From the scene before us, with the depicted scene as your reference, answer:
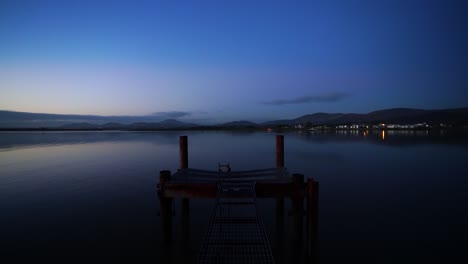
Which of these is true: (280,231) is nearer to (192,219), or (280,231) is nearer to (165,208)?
(192,219)

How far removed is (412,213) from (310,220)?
7012mm

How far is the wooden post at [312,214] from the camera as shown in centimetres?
735

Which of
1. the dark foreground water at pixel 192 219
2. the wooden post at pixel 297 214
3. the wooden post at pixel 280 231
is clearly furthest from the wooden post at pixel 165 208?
the wooden post at pixel 297 214

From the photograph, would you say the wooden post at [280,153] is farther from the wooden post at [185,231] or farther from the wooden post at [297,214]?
the wooden post at [185,231]

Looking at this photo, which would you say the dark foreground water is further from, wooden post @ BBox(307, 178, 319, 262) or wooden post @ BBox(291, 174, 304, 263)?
wooden post @ BBox(307, 178, 319, 262)

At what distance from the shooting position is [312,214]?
7414 millimetres

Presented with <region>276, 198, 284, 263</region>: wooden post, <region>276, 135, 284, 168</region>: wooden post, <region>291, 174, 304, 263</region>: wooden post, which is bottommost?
<region>276, 198, 284, 263</region>: wooden post

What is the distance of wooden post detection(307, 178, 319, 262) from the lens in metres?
7.35

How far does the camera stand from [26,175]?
19719 mm

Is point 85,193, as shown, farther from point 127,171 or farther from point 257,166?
point 257,166

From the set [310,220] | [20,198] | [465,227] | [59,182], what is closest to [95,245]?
[310,220]

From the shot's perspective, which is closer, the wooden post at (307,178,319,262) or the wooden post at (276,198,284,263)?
the wooden post at (307,178,319,262)

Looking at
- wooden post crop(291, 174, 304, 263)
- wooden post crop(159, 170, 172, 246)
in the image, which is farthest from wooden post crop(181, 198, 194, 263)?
wooden post crop(291, 174, 304, 263)

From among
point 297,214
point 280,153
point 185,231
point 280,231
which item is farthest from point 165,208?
point 280,153
